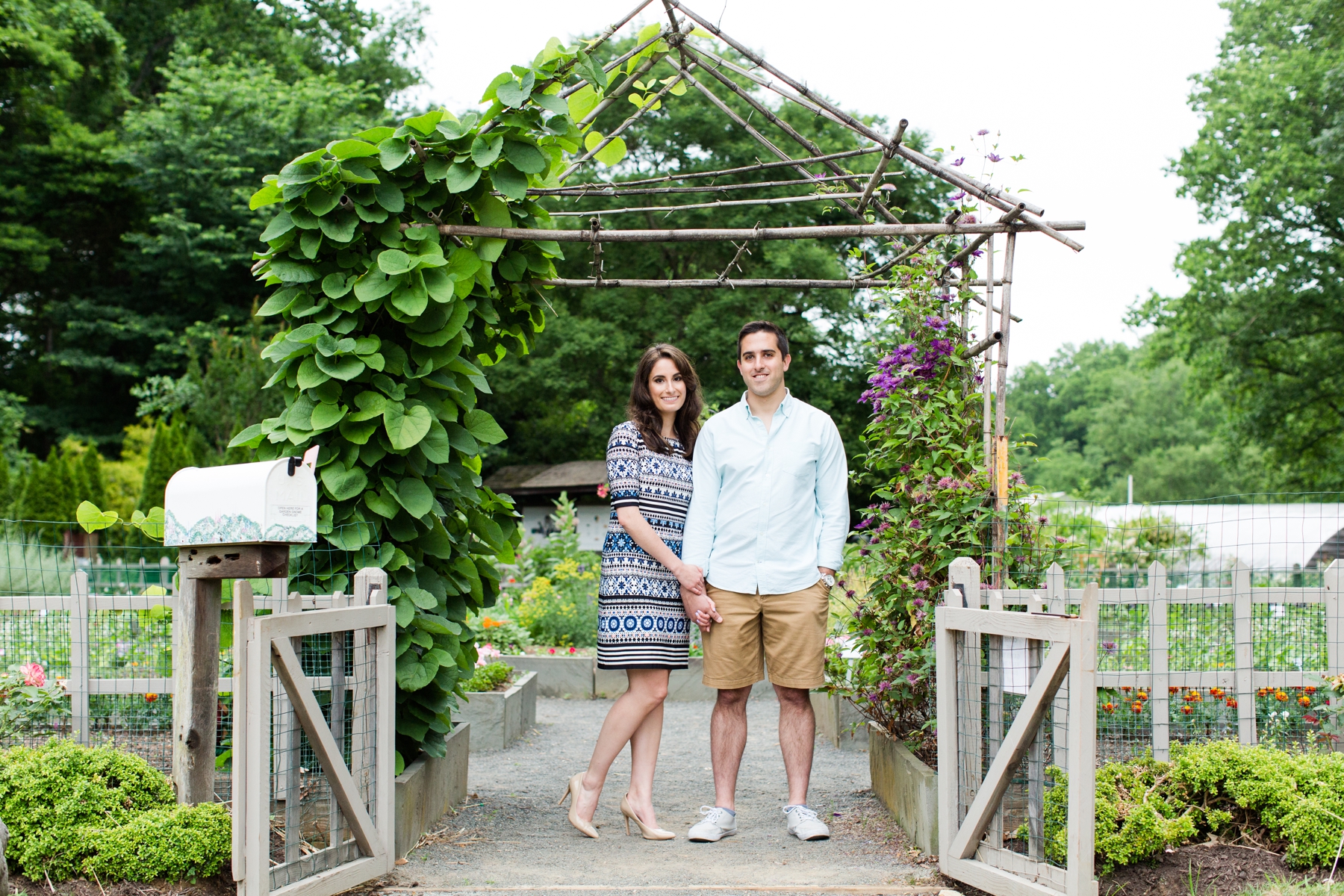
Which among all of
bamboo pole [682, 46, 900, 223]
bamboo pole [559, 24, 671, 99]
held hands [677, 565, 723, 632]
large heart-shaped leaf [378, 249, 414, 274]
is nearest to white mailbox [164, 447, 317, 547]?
large heart-shaped leaf [378, 249, 414, 274]

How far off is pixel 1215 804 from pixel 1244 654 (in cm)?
97

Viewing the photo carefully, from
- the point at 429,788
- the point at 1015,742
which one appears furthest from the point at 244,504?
the point at 1015,742

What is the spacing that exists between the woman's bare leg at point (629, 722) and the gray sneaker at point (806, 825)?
23.0 inches

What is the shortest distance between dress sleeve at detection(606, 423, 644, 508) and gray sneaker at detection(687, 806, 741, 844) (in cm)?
128

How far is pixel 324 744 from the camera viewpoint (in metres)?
3.14

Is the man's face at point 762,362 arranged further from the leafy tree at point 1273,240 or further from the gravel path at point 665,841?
the leafy tree at point 1273,240

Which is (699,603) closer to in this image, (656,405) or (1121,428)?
(656,405)

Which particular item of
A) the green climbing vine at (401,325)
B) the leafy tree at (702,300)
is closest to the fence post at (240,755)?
→ the green climbing vine at (401,325)

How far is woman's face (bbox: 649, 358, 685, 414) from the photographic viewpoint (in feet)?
13.0

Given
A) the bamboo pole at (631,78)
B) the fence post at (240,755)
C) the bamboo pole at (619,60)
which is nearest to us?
the fence post at (240,755)

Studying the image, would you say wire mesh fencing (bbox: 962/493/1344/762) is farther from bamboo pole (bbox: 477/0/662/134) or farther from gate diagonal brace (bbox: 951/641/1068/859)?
bamboo pole (bbox: 477/0/662/134)

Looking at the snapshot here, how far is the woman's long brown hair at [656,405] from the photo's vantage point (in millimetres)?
3973

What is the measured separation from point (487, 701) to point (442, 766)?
81.4 inches

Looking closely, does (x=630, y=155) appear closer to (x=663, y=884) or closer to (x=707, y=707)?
(x=707, y=707)
